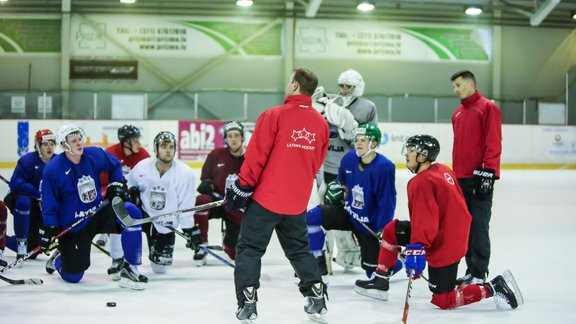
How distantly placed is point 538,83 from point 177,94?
32.5ft

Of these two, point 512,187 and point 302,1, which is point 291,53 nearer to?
point 302,1

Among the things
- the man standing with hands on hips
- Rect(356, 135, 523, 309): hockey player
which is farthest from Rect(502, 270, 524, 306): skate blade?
the man standing with hands on hips

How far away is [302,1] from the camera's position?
63.4 feet

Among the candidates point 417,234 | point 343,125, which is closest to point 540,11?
point 343,125

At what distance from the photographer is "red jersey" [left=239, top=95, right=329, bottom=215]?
12.0ft

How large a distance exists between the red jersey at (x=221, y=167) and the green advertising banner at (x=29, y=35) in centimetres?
1440

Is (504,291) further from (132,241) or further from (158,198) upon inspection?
(158,198)

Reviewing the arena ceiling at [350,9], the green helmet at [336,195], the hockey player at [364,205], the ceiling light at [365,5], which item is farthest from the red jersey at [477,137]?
the ceiling light at [365,5]

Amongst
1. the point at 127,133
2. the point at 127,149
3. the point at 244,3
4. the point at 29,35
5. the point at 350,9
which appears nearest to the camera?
the point at 127,133

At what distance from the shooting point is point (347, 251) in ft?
17.4

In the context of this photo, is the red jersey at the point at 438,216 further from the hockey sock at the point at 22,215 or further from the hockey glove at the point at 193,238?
the hockey sock at the point at 22,215

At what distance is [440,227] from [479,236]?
26.2 inches

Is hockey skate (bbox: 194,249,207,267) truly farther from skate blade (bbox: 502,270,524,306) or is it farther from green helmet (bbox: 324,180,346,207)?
skate blade (bbox: 502,270,524,306)

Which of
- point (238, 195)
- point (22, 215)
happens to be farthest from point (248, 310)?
point (22, 215)
